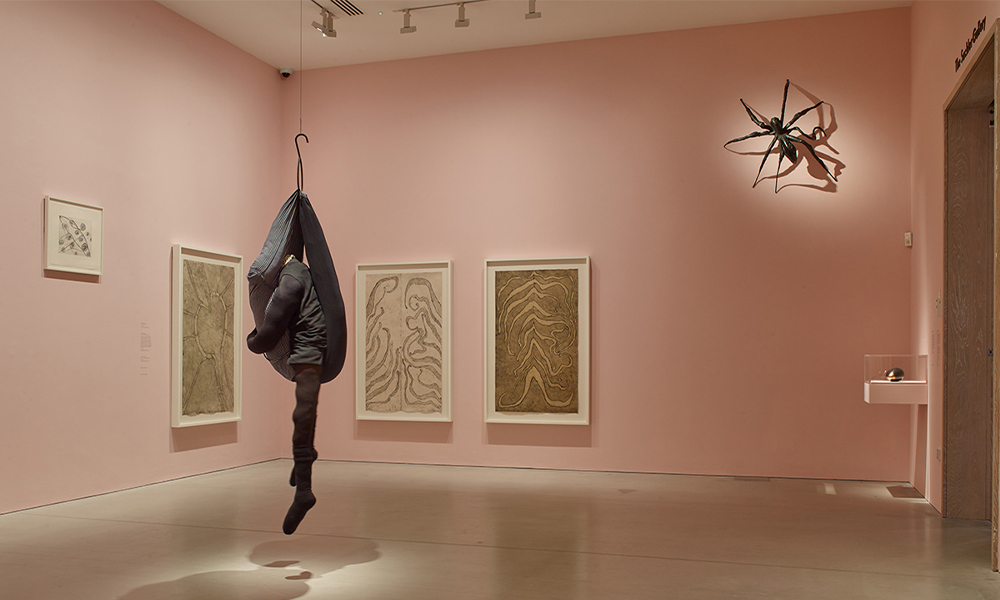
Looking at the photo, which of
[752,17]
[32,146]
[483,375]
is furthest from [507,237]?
[32,146]

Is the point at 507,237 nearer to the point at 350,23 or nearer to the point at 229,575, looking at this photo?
the point at 350,23

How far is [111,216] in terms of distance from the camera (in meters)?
6.32

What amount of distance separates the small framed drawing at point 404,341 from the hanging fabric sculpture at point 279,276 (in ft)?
11.5

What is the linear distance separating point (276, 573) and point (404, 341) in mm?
4053

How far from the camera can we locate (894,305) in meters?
6.87

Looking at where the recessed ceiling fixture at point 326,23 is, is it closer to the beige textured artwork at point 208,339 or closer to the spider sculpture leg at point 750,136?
the beige textured artwork at point 208,339

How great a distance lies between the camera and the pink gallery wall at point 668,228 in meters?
6.96

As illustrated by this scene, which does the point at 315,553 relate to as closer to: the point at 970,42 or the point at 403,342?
the point at 403,342

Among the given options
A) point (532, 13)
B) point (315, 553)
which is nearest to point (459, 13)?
point (532, 13)

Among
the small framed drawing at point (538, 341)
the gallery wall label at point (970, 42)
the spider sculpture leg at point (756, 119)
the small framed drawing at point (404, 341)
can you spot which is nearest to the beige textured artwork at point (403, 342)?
the small framed drawing at point (404, 341)

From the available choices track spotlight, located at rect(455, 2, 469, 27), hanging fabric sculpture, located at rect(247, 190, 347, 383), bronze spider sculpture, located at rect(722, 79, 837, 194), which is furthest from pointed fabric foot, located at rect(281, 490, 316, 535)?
bronze spider sculpture, located at rect(722, 79, 837, 194)

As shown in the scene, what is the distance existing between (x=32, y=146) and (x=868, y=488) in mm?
6987

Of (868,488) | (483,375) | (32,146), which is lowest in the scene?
(868,488)

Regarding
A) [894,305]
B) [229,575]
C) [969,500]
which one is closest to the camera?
[229,575]
